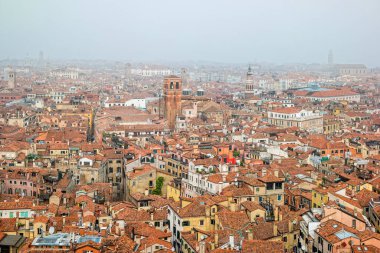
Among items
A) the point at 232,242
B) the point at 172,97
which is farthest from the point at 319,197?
the point at 172,97

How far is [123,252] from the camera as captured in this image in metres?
18.8

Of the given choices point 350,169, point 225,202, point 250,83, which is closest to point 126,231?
point 225,202

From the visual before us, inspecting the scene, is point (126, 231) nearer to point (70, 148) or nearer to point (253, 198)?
point (253, 198)

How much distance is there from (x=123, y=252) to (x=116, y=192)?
53.0 ft

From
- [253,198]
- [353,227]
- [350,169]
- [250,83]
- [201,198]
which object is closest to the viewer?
[353,227]

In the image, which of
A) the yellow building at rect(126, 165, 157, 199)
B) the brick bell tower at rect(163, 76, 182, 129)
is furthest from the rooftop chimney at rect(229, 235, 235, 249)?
the brick bell tower at rect(163, 76, 182, 129)

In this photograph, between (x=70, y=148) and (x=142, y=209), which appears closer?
(x=142, y=209)

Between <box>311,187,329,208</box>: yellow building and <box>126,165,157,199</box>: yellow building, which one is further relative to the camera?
<box>126,165,157,199</box>: yellow building

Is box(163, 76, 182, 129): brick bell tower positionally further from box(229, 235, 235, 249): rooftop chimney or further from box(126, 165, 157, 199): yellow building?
box(229, 235, 235, 249): rooftop chimney

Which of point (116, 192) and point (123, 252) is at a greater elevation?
point (123, 252)

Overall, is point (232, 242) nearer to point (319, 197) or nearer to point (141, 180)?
point (319, 197)

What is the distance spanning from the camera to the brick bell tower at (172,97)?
6594 cm

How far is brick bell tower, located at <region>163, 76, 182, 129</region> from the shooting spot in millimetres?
65938

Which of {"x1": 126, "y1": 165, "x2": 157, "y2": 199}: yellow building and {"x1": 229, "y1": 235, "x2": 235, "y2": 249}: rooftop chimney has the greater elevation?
{"x1": 229, "y1": 235, "x2": 235, "y2": 249}: rooftop chimney
